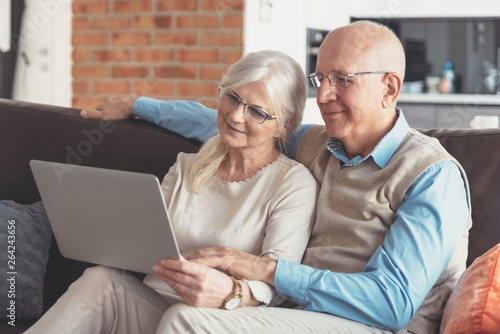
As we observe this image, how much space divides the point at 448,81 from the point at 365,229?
4540 millimetres

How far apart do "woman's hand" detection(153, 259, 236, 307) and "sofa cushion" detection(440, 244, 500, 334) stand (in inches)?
20.8

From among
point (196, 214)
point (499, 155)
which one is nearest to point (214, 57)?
point (196, 214)

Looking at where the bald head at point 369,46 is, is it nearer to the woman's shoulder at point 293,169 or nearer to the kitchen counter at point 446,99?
the woman's shoulder at point 293,169

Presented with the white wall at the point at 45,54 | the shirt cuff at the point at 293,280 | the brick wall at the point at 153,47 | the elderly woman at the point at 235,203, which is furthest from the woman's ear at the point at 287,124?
the white wall at the point at 45,54

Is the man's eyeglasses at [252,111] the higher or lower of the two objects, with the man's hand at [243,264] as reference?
higher

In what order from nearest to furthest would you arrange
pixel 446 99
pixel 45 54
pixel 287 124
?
pixel 287 124
pixel 45 54
pixel 446 99

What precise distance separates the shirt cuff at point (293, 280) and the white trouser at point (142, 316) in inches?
1.7

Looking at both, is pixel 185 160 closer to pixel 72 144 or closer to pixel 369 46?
pixel 72 144

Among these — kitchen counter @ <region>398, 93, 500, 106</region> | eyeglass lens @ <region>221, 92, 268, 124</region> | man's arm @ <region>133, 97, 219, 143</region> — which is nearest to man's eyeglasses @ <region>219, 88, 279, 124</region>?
eyeglass lens @ <region>221, 92, 268, 124</region>

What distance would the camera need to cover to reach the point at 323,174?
179 centimetres

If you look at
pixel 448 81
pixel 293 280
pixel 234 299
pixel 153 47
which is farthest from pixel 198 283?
pixel 448 81

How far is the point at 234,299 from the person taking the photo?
4.77 ft

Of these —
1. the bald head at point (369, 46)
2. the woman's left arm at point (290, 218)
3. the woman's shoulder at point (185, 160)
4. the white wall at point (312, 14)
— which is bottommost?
the woman's left arm at point (290, 218)

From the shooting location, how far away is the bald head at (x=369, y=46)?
5.32 feet
